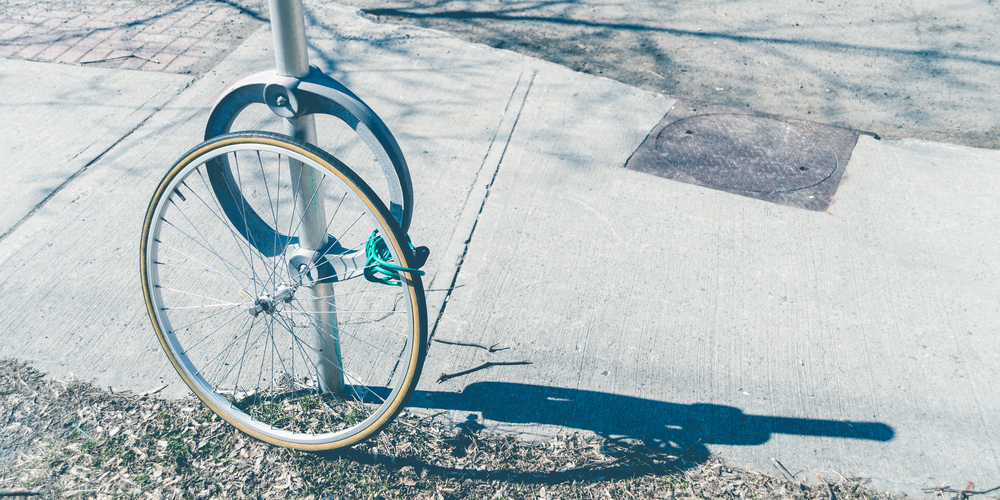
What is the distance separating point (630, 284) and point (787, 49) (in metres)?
3.54

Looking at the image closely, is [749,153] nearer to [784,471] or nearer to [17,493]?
[784,471]

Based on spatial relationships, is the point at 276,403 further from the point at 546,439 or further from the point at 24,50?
the point at 24,50

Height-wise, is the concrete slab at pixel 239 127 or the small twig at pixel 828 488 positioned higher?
the concrete slab at pixel 239 127

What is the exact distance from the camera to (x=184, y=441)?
261 cm

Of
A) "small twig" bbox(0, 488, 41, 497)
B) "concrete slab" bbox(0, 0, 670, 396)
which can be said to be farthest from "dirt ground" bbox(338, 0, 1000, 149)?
"small twig" bbox(0, 488, 41, 497)

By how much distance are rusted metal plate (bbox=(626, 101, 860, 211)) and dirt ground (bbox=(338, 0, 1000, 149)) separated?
0.74ft

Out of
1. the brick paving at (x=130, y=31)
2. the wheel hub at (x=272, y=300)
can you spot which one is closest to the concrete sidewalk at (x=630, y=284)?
the brick paving at (x=130, y=31)

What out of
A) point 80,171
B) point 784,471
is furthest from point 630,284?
point 80,171

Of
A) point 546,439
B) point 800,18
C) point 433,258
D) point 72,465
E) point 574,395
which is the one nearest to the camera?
point 72,465

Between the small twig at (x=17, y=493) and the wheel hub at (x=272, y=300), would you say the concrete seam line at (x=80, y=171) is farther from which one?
the wheel hub at (x=272, y=300)

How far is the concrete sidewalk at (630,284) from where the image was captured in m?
2.83

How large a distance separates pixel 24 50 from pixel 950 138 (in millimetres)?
6589

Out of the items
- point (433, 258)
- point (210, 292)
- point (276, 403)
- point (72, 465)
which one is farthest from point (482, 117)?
point (72, 465)

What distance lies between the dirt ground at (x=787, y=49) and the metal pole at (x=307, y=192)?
346 centimetres
